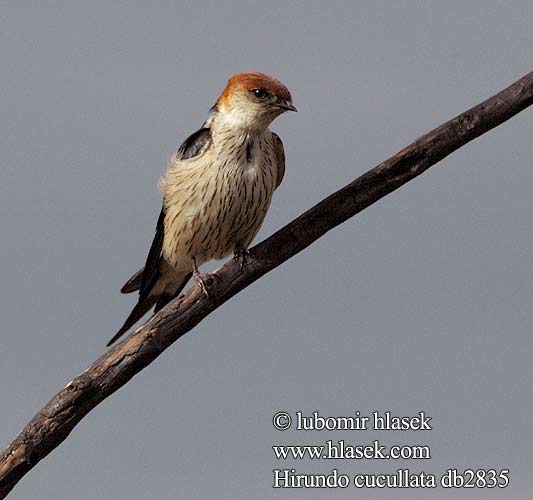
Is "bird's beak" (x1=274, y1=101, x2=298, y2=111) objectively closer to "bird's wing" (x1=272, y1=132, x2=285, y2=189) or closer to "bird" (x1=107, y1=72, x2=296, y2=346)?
"bird" (x1=107, y1=72, x2=296, y2=346)

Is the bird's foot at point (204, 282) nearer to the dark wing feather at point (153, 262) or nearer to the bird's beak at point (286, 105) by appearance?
the dark wing feather at point (153, 262)

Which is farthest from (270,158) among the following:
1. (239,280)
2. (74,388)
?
(74,388)

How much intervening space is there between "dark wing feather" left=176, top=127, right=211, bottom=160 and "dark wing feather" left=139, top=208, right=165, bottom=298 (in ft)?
1.37

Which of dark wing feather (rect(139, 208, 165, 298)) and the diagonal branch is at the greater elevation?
dark wing feather (rect(139, 208, 165, 298))

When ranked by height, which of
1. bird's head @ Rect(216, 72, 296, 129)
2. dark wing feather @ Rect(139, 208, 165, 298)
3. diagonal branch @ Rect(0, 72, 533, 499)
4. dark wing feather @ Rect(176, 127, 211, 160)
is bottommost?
diagonal branch @ Rect(0, 72, 533, 499)

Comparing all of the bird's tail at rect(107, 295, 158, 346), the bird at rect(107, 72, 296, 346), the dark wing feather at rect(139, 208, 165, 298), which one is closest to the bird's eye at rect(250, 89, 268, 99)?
the bird at rect(107, 72, 296, 346)

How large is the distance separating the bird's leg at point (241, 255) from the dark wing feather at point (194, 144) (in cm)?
63

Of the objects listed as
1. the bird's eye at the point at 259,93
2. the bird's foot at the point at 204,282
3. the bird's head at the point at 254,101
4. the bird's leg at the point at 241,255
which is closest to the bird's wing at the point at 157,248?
the bird's head at the point at 254,101

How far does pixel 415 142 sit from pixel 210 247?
1.51 m

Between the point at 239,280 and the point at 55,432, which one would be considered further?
the point at 239,280

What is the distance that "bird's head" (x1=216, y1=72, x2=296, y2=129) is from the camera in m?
6.47

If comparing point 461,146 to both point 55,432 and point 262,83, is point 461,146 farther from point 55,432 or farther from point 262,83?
point 55,432

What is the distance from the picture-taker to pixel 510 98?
5.98 metres

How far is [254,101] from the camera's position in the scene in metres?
6.54
